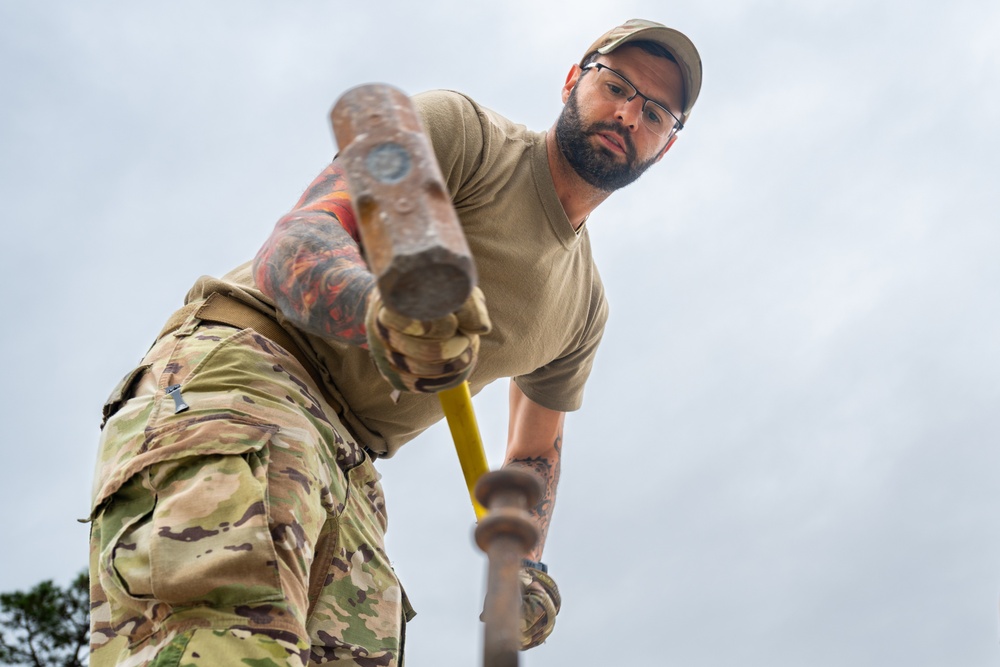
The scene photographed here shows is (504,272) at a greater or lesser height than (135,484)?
greater

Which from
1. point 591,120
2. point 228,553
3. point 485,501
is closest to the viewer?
point 485,501

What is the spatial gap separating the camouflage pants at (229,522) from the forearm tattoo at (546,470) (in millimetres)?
1266

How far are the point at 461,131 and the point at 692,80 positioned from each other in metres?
1.06

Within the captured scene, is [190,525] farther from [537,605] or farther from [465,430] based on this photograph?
[537,605]

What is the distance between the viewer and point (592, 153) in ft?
12.6

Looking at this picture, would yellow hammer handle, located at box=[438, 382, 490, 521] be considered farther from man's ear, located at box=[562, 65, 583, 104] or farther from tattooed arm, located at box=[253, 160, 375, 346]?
man's ear, located at box=[562, 65, 583, 104]

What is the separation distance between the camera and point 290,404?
9.73ft

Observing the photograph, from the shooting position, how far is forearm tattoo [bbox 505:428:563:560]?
450cm

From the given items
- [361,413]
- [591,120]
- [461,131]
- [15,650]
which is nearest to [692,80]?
[591,120]

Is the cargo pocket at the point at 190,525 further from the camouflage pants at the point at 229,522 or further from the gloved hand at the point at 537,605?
the gloved hand at the point at 537,605

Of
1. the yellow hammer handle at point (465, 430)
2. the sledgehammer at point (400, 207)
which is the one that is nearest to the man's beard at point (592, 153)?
the yellow hammer handle at point (465, 430)

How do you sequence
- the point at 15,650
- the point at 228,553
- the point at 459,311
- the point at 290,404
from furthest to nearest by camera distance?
the point at 15,650 → the point at 290,404 → the point at 228,553 → the point at 459,311

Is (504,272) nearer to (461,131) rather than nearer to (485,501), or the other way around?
(461,131)

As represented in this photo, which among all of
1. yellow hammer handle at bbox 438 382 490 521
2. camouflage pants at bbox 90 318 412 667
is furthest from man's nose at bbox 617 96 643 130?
Result: yellow hammer handle at bbox 438 382 490 521
